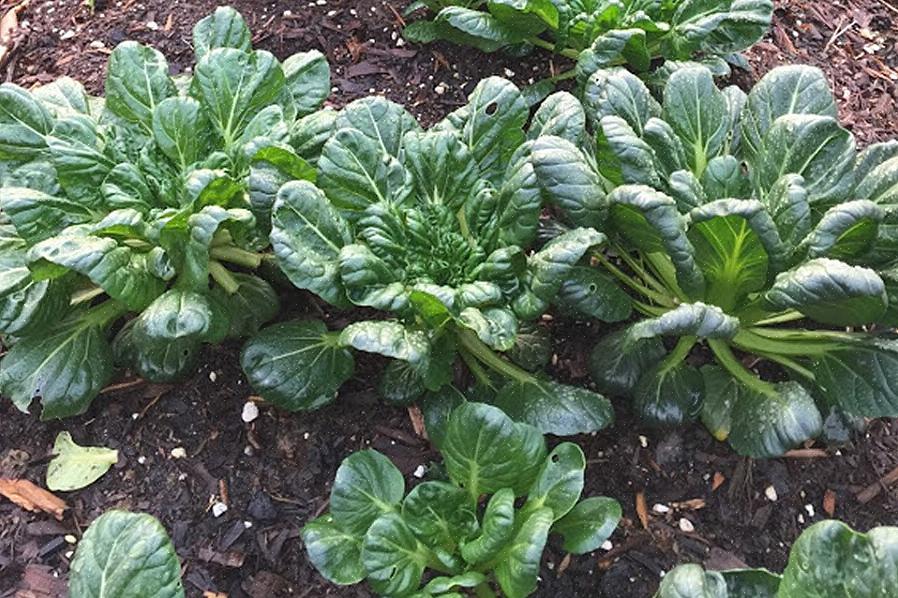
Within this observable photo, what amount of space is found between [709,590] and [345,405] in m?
1.31

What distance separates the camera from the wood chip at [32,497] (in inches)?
110

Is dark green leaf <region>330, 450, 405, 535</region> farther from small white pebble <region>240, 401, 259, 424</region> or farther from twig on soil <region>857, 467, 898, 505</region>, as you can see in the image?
twig on soil <region>857, 467, 898, 505</region>

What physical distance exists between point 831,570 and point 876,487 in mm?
966

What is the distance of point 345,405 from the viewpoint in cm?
296

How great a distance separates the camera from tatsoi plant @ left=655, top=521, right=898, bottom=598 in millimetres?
1948

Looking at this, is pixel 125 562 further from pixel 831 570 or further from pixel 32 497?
pixel 831 570

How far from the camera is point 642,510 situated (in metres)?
2.77

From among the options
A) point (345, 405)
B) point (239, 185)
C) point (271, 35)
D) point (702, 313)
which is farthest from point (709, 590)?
point (271, 35)

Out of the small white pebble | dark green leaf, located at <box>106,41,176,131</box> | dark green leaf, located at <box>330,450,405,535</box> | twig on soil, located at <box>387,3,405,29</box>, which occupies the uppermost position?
dark green leaf, located at <box>106,41,176,131</box>

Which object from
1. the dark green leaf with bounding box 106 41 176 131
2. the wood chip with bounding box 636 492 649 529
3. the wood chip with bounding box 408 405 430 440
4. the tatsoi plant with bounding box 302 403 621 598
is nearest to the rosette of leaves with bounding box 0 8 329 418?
the dark green leaf with bounding box 106 41 176 131

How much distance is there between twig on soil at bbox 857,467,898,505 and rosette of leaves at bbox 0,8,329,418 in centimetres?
186

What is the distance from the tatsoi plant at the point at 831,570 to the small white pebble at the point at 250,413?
1388 mm

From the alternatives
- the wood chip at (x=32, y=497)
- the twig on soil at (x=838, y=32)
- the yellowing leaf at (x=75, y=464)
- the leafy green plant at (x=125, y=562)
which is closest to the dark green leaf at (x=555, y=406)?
the leafy green plant at (x=125, y=562)

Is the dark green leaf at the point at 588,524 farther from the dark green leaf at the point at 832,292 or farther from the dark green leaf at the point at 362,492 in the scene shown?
the dark green leaf at the point at 832,292
